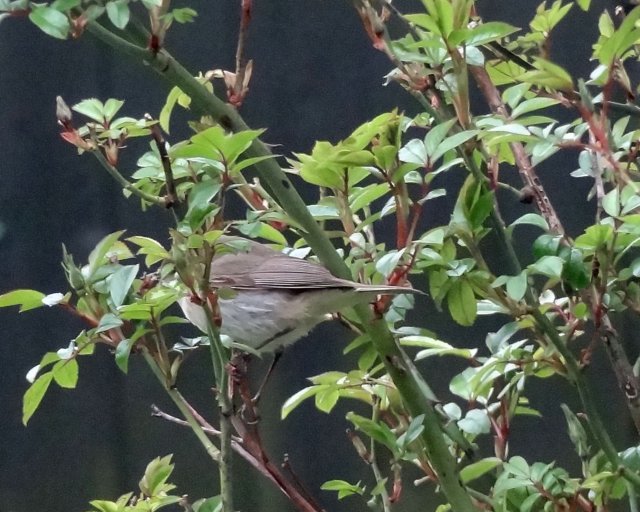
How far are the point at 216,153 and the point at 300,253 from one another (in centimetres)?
37

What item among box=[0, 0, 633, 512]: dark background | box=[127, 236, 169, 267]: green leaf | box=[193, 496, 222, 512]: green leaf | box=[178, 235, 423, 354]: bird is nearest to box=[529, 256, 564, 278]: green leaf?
box=[127, 236, 169, 267]: green leaf

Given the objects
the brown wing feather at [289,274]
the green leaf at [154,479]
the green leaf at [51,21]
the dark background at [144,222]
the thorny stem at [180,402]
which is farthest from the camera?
the dark background at [144,222]

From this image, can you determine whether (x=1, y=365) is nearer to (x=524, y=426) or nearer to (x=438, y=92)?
(x=524, y=426)

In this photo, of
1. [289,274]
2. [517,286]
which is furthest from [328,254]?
[289,274]

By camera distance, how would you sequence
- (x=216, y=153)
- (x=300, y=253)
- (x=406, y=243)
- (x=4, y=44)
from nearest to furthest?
(x=216, y=153), (x=406, y=243), (x=300, y=253), (x=4, y=44)

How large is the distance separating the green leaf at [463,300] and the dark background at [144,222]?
0.99 meters

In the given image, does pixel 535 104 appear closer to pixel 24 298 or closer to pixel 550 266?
pixel 550 266

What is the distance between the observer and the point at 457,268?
0.85m

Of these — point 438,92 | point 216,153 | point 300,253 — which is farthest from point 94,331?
point 438,92

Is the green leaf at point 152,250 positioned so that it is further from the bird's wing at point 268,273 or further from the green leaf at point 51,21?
the bird's wing at point 268,273

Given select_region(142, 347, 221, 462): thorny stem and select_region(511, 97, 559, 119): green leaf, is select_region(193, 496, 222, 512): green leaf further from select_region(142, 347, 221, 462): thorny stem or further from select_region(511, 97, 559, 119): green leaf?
select_region(511, 97, 559, 119): green leaf

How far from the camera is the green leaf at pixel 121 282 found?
805 mm

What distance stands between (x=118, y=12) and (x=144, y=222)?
1227mm

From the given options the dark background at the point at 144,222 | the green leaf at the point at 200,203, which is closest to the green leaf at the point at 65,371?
the green leaf at the point at 200,203
